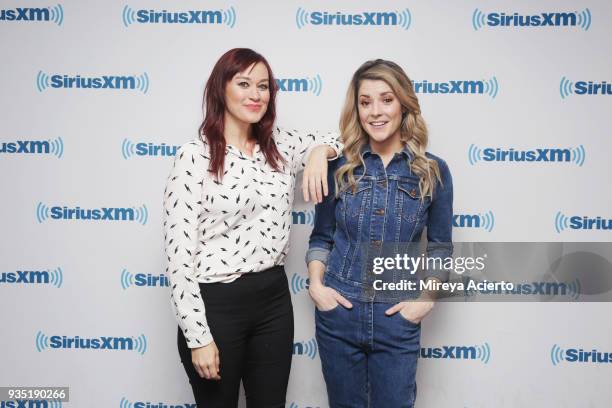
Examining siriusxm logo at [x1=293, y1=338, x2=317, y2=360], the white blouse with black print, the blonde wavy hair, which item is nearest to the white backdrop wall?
siriusxm logo at [x1=293, y1=338, x2=317, y2=360]

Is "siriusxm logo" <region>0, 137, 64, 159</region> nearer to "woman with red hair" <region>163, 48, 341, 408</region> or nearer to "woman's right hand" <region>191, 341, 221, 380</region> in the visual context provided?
"woman with red hair" <region>163, 48, 341, 408</region>

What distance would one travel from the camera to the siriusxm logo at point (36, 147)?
2.07 m

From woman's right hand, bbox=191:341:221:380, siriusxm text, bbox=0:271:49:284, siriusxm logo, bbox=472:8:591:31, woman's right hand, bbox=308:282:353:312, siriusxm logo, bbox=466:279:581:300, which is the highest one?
siriusxm logo, bbox=472:8:591:31

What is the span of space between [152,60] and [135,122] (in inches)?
10.7

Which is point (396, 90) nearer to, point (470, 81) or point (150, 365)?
point (470, 81)

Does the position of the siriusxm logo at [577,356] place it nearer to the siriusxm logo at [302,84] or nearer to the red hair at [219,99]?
the siriusxm logo at [302,84]

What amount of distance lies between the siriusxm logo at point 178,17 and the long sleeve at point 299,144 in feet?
2.00

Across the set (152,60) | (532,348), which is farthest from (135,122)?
(532,348)

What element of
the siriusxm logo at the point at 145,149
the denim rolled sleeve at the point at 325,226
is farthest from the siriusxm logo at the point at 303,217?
the siriusxm logo at the point at 145,149

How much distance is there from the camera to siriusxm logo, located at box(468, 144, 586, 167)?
6.56 feet

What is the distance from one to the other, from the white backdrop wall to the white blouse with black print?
19.6 inches

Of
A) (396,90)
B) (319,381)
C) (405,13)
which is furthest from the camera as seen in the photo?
(319,381)

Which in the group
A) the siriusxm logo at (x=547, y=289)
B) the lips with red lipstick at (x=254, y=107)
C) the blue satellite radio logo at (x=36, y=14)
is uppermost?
the blue satellite radio logo at (x=36, y=14)

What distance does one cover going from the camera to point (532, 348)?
2.08m
